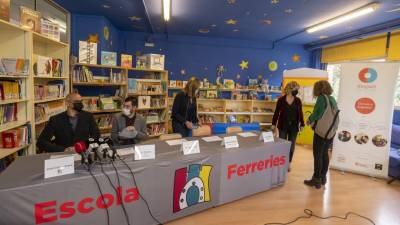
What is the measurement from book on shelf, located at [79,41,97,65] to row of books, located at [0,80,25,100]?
5.75 feet

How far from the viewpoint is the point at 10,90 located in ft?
9.42

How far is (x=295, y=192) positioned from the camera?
3545 mm

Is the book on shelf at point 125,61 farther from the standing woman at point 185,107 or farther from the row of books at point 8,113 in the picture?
the row of books at point 8,113

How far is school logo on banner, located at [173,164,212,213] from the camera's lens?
2.52 metres

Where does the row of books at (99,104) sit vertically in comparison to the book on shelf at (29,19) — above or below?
below

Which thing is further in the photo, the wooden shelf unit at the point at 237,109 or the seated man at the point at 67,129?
the wooden shelf unit at the point at 237,109

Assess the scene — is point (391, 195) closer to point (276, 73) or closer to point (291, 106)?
point (291, 106)

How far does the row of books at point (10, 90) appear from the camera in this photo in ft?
9.04

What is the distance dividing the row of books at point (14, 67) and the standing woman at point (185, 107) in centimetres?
199

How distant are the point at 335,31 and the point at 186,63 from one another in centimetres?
399

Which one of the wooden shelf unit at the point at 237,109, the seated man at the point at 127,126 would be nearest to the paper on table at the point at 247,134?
the seated man at the point at 127,126

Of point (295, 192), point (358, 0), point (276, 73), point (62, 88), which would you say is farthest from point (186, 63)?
point (295, 192)

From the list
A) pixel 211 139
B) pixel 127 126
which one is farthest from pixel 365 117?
pixel 127 126

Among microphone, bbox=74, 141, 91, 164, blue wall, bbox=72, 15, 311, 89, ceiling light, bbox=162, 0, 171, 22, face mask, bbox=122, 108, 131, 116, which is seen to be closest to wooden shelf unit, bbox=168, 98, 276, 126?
blue wall, bbox=72, 15, 311, 89
